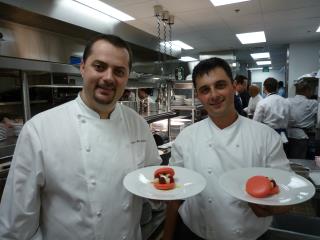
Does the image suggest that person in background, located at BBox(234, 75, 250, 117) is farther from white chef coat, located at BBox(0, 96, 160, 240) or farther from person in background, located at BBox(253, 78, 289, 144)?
white chef coat, located at BBox(0, 96, 160, 240)

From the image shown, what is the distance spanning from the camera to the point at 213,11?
4.14m

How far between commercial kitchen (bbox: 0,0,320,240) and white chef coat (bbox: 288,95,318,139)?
Answer: 21 cm

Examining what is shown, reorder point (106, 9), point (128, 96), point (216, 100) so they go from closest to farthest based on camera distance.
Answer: point (216, 100) < point (128, 96) < point (106, 9)

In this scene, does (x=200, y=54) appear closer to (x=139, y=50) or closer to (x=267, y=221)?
(x=139, y=50)

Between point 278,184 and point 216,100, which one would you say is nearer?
point 278,184

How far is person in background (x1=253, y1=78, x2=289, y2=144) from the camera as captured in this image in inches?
163

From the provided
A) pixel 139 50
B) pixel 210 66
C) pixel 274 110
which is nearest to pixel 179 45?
pixel 139 50

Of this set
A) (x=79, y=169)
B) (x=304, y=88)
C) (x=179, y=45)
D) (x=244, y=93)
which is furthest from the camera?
(x=179, y=45)

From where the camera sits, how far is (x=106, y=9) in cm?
382

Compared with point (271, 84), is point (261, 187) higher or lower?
lower

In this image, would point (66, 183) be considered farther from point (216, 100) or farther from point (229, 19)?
point (229, 19)

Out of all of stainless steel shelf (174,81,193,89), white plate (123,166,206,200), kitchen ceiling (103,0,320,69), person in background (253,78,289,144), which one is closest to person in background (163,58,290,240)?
white plate (123,166,206,200)

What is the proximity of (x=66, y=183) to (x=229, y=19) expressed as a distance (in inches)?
175

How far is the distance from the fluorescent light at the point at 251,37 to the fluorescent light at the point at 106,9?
2974 millimetres
